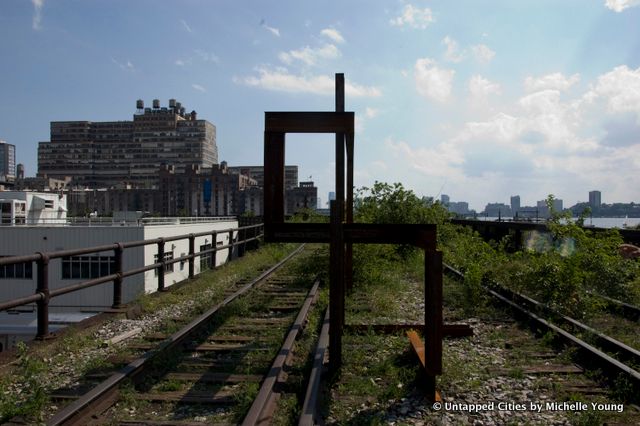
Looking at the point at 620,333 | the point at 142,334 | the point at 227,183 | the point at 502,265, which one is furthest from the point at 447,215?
the point at 227,183

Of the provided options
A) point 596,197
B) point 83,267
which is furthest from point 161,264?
point 596,197

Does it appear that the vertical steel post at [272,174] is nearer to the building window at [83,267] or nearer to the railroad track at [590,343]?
the railroad track at [590,343]

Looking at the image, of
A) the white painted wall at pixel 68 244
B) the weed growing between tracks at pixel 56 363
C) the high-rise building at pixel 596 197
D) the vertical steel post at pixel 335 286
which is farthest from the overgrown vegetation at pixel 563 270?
the high-rise building at pixel 596 197

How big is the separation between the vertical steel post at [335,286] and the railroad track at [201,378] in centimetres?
56

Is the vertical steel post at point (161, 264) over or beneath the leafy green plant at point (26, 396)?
over

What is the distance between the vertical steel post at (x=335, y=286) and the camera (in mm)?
5320

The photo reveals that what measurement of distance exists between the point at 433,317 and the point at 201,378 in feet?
7.75

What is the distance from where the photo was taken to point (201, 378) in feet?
16.3

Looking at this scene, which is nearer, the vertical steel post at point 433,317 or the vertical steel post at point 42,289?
the vertical steel post at point 433,317

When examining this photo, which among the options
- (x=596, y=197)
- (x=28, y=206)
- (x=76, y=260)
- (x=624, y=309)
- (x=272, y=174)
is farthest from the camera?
(x=596, y=197)

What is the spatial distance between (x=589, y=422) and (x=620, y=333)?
12.2 ft

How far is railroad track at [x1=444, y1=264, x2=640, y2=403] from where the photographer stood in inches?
196

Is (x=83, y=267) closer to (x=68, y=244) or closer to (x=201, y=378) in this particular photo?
(x=68, y=244)

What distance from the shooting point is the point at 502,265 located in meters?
12.7
